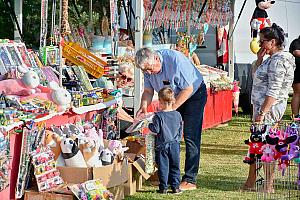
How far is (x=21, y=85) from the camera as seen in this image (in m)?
6.12

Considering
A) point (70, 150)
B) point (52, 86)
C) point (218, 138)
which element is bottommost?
point (218, 138)

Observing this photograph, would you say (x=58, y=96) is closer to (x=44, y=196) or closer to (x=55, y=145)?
(x=55, y=145)

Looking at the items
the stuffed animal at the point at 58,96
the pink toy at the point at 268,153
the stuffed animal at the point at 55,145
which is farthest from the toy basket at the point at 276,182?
the stuffed animal at the point at 58,96

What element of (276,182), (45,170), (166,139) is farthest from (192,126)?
(45,170)

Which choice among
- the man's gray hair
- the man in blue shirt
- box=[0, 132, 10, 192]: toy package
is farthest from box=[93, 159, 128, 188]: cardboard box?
the man's gray hair

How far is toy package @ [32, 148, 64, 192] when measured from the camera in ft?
18.5

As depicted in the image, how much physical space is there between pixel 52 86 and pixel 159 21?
5111 millimetres

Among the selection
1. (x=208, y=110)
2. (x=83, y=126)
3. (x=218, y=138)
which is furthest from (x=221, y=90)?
(x=83, y=126)

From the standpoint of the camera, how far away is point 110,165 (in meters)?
6.08

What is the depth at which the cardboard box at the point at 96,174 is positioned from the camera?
584cm

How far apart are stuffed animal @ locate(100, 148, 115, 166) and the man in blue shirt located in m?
0.59

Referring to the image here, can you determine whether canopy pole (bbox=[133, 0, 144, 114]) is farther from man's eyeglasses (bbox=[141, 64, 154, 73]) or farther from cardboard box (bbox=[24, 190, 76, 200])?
cardboard box (bbox=[24, 190, 76, 200])

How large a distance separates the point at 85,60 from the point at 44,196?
9.48 ft

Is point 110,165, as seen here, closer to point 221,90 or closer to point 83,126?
point 83,126
